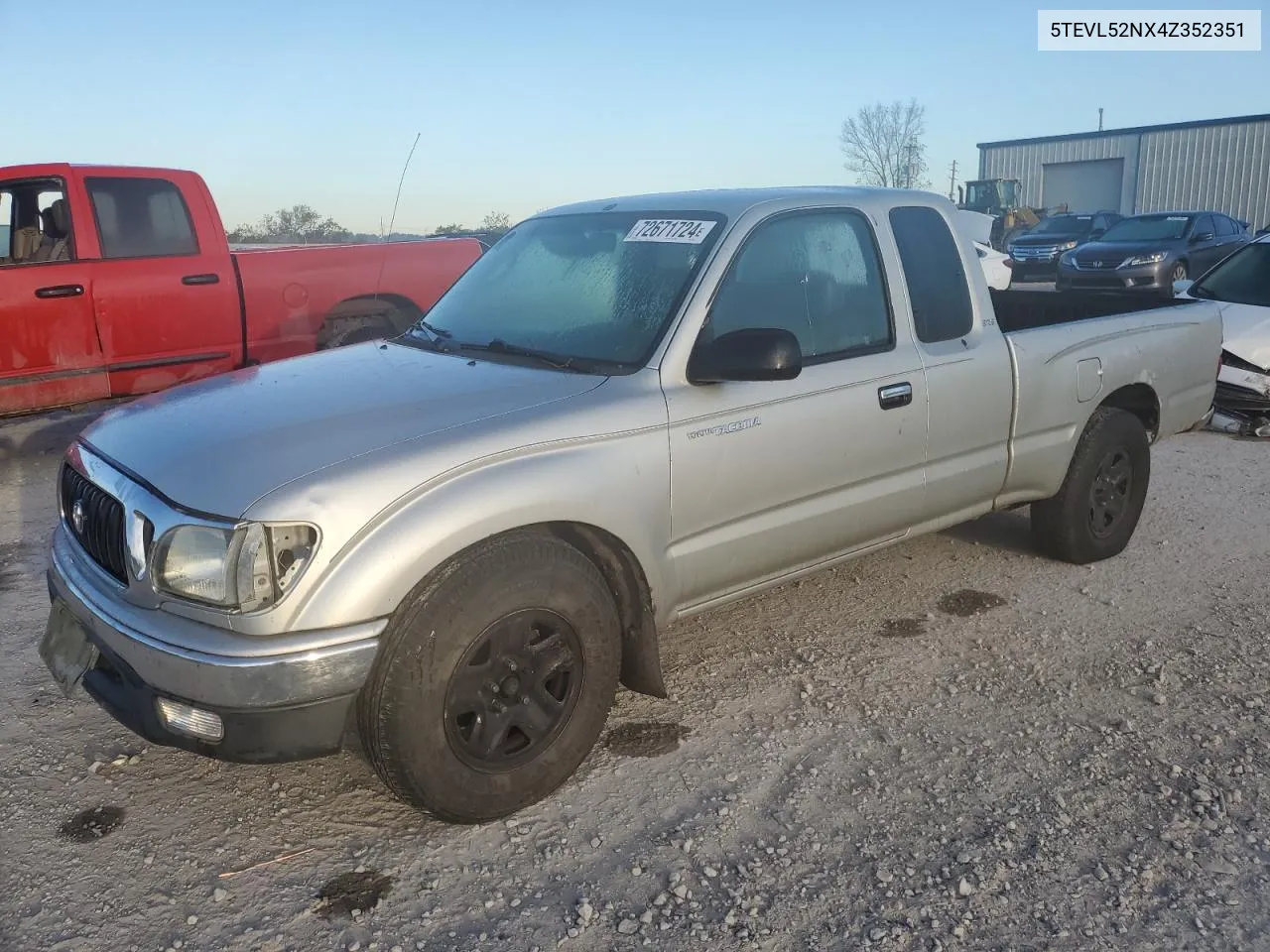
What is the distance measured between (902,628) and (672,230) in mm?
1909

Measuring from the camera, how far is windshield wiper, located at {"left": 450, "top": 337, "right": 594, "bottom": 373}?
335cm

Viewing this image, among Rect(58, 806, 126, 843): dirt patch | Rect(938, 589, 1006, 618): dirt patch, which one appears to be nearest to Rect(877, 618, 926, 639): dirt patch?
Rect(938, 589, 1006, 618): dirt patch

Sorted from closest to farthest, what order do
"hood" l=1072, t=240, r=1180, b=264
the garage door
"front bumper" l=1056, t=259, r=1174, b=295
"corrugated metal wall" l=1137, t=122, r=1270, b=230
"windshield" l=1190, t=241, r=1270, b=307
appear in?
1. "windshield" l=1190, t=241, r=1270, b=307
2. "front bumper" l=1056, t=259, r=1174, b=295
3. "hood" l=1072, t=240, r=1180, b=264
4. "corrugated metal wall" l=1137, t=122, r=1270, b=230
5. the garage door

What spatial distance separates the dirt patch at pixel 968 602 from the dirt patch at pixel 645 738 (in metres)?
1.59

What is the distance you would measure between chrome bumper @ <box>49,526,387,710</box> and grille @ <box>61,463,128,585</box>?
0.24 meters

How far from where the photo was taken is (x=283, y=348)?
7715mm

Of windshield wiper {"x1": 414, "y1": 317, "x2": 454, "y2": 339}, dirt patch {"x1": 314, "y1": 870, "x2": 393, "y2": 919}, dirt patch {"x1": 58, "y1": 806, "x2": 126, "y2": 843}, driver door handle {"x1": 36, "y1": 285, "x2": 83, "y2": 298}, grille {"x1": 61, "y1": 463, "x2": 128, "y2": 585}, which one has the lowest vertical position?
dirt patch {"x1": 314, "y1": 870, "x2": 393, "y2": 919}

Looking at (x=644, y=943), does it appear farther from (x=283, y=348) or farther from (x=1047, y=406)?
(x=283, y=348)

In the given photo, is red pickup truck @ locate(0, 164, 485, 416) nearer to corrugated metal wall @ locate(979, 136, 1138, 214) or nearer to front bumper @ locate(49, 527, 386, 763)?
front bumper @ locate(49, 527, 386, 763)

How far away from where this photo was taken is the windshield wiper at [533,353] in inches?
132

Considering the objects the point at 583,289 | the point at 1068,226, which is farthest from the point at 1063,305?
the point at 1068,226

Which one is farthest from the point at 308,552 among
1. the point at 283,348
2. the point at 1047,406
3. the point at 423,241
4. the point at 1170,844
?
the point at 423,241

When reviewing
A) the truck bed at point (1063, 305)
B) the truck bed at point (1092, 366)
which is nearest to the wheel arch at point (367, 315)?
the truck bed at point (1063, 305)

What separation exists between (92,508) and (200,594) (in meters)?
0.69
